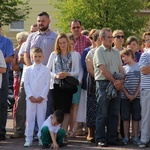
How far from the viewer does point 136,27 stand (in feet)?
113

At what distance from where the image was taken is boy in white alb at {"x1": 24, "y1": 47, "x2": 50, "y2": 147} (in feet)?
32.1

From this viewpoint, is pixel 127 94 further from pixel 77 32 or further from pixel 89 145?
pixel 77 32

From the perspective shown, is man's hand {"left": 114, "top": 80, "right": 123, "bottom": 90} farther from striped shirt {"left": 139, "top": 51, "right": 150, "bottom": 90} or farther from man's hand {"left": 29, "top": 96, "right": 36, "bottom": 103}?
man's hand {"left": 29, "top": 96, "right": 36, "bottom": 103}

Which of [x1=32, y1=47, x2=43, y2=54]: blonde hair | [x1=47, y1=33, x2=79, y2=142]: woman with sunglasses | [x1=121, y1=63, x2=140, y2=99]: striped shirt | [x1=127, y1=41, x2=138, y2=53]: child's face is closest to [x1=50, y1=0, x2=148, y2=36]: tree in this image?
[x1=127, y1=41, x2=138, y2=53]: child's face

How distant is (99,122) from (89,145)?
492 mm

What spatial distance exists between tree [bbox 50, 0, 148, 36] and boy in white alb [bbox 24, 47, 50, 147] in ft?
79.8

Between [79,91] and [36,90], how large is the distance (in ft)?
3.92

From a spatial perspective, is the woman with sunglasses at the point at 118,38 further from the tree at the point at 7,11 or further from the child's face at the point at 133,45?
the tree at the point at 7,11

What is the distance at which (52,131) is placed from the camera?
9.41 meters

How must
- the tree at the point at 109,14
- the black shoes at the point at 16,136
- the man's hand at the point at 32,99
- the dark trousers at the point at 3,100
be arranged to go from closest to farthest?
the man's hand at the point at 32,99
the dark trousers at the point at 3,100
the black shoes at the point at 16,136
the tree at the point at 109,14

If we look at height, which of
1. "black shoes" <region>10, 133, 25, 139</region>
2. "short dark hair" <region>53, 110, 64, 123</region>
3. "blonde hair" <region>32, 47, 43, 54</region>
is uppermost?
"blonde hair" <region>32, 47, 43, 54</region>

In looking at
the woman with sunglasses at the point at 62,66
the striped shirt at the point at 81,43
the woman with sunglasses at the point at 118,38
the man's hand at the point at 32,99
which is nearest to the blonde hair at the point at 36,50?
the woman with sunglasses at the point at 62,66

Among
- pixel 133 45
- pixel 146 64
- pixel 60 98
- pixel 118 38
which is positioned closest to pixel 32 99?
pixel 60 98

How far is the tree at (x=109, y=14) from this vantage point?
1345 inches
